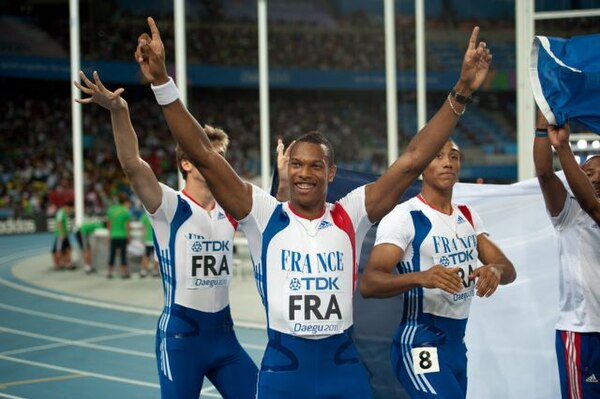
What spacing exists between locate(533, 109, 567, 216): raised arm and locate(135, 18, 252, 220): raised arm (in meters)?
1.74

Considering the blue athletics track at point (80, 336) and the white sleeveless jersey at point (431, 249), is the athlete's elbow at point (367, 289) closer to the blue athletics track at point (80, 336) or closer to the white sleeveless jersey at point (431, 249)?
the white sleeveless jersey at point (431, 249)

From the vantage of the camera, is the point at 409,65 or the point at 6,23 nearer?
the point at 6,23

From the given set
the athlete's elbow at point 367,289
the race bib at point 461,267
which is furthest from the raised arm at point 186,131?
the race bib at point 461,267


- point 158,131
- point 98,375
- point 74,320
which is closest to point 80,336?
point 74,320

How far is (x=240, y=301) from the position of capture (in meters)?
15.0

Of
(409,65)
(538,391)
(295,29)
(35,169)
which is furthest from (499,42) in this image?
(538,391)

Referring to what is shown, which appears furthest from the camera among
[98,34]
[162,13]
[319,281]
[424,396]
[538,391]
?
[162,13]

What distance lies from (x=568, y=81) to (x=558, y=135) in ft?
1.07

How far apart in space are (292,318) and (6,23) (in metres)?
34.1

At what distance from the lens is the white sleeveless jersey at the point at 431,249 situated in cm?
500

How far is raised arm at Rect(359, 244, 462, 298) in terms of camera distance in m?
4.34

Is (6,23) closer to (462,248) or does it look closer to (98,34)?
(98,34)

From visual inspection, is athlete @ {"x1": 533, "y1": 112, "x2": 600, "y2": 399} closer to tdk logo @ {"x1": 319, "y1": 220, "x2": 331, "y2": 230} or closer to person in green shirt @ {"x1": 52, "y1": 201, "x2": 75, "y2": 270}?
tdk logo @ {"x1": 319, "y1": 220, "x2": 331, "y2": 230}

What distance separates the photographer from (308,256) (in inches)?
170
